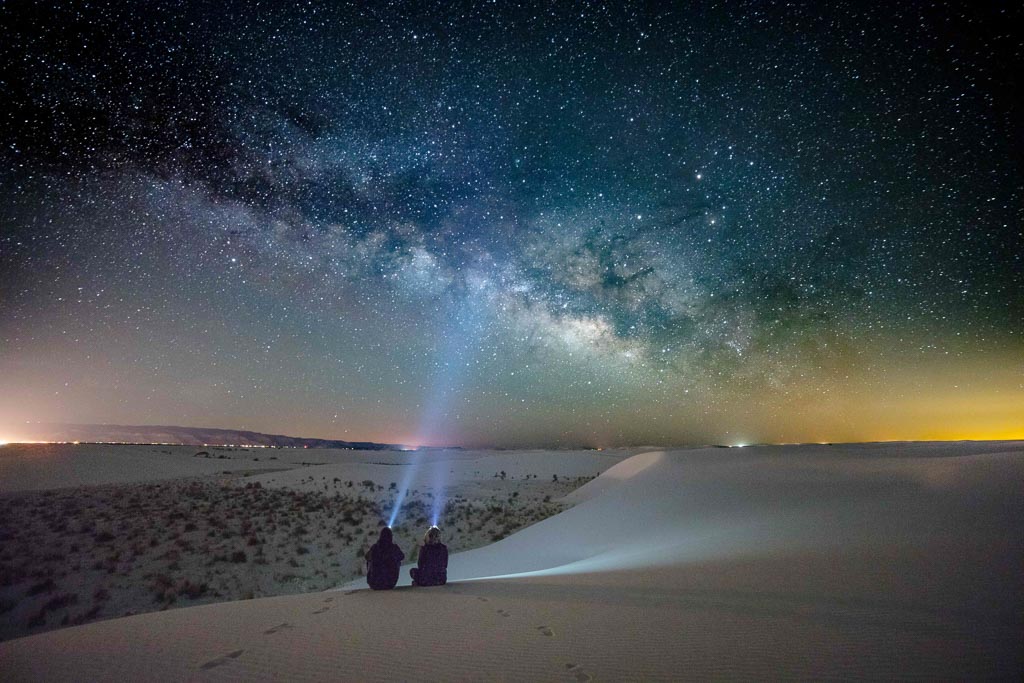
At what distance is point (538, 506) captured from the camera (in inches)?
954

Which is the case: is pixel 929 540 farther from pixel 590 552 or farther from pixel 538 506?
pixel 538 506

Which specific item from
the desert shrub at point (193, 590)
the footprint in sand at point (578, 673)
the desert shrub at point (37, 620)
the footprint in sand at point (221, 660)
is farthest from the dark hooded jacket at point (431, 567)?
the desert shrub at point (37, 620)

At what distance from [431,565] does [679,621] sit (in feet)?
14.3

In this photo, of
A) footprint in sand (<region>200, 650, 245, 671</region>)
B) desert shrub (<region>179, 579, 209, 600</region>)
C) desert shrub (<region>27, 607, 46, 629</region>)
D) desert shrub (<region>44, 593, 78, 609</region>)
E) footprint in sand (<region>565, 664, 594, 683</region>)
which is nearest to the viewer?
footprint in sand (<region>565, 664, 594, 683</region>)

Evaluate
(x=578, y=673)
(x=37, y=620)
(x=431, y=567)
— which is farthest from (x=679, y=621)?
(x=37, y=620)

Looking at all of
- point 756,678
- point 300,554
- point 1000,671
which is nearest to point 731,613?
point 756,678

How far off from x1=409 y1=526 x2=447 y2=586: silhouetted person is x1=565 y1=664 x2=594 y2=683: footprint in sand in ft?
14.4

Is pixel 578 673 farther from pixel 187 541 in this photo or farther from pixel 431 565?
pixel 187 541

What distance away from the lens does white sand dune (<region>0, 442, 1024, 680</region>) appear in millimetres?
3953

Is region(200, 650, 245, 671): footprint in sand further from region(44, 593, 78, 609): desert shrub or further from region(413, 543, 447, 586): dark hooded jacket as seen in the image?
region(44, 593, 78, 609): desert shrub

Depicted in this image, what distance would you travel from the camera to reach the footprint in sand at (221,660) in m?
4.20

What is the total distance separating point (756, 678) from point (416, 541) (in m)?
14.7

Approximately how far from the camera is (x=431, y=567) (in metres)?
8.06

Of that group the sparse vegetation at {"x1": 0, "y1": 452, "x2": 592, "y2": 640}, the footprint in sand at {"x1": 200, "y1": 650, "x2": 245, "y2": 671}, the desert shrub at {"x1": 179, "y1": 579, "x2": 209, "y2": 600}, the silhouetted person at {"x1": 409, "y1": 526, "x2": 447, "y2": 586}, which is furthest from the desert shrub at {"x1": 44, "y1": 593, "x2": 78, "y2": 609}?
the footprint in sand at {"x1": 200, "y1": 650, "x2": 245, "y2": 671}
